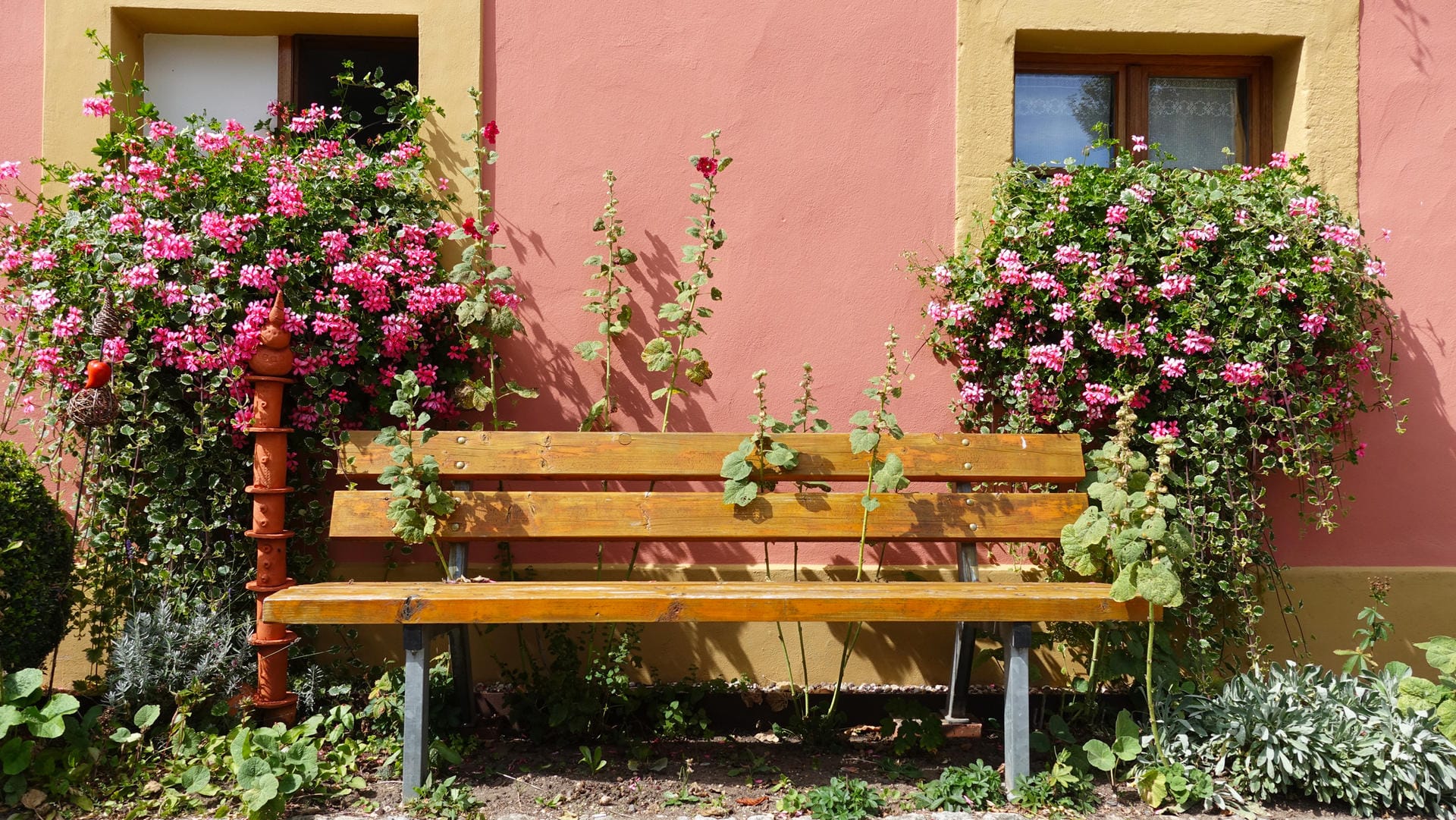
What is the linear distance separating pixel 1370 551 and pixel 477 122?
389 centimetres

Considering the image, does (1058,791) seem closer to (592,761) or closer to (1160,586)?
(1160,586)

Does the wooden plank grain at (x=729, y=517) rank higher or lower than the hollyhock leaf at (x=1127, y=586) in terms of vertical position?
higher

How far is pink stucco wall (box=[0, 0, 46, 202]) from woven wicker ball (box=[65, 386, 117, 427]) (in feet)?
3.65

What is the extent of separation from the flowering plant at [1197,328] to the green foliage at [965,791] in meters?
0.96

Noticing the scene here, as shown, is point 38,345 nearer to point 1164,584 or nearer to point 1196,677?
point 1164,584

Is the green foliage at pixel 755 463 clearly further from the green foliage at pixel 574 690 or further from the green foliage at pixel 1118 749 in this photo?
the green foliage at pixel 1118 749

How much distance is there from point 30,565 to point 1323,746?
13.0 feet

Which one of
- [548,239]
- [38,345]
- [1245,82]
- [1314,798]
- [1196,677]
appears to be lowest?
[1314,798]

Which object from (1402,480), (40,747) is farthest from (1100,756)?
(40,747)

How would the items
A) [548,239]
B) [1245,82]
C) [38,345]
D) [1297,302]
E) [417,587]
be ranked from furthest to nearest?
1. [1245,82]
2. [548,239]
3. [1297,302]
4. [38,345]
5. [417,587]

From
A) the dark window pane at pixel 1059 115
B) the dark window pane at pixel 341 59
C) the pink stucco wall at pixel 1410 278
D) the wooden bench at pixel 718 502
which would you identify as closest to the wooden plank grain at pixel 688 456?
the wooden bench at pixel 718 502

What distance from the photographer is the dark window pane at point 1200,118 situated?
13.4 feet

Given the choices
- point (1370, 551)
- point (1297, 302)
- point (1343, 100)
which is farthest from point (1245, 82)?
point (1370, 551)

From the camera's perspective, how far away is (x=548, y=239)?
3.73m
